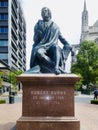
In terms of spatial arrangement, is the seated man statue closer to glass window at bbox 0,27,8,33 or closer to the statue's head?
the statue's head

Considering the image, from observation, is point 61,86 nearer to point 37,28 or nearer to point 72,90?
point 72,90

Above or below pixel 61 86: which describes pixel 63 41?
above

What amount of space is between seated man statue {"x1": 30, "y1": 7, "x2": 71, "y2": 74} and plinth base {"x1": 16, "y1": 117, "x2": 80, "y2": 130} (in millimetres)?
1773

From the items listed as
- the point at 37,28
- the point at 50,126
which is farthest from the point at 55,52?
the point at 50,126

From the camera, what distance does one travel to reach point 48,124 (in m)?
11.1

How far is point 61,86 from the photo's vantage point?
37.0ft

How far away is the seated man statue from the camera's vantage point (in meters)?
12.0

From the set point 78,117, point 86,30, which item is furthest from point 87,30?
point 78,117

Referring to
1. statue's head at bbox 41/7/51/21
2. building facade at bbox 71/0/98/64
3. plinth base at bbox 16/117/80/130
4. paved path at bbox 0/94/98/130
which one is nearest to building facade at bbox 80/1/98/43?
building facade at bbox 71/0/98/64

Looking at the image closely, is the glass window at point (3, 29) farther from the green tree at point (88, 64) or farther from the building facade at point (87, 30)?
the building facade at point (87, 30)

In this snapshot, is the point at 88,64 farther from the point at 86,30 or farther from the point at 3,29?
the point at 86,30

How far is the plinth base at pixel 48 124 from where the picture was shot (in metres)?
11.0

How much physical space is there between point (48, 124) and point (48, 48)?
2.99m

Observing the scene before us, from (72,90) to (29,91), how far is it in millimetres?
1530
